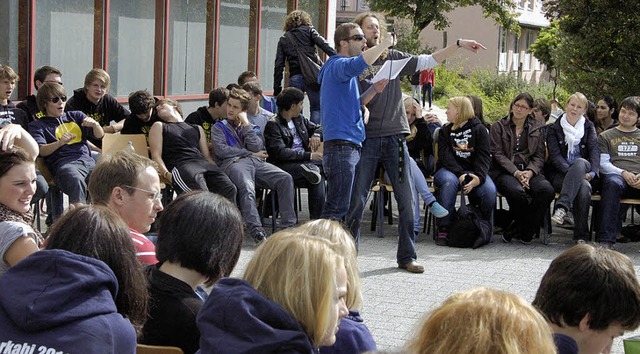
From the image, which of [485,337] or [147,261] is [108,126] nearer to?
[147,261]

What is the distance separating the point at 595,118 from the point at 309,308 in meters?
9.40

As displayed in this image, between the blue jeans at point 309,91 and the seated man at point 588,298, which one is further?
the blue jeans at point 309,91

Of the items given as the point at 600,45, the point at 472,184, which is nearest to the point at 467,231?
the point at 472,184

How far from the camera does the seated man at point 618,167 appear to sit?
10102mm

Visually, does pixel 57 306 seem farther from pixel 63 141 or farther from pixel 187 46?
pixel 187 46

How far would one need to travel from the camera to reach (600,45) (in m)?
16.5

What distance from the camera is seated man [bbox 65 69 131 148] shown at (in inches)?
404

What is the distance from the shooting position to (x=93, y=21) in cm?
1423

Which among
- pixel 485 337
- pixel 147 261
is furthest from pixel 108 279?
pixel 147 261

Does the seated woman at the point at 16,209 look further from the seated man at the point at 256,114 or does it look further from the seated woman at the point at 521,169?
the seated woman at the point at 521,169

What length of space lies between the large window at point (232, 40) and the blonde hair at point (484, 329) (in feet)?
49.9

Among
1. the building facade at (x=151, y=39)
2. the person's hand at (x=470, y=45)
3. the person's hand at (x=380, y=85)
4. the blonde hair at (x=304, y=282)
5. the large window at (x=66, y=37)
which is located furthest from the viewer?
the large window at (x=66, y=37)

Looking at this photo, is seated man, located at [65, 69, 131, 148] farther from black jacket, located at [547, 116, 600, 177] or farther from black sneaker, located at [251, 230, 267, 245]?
black jacket, located at [547, 116, 600, 177]

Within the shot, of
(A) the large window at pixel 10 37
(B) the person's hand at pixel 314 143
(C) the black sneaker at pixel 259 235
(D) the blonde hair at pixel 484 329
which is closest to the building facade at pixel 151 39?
(A) the large window at pixel 10 37
